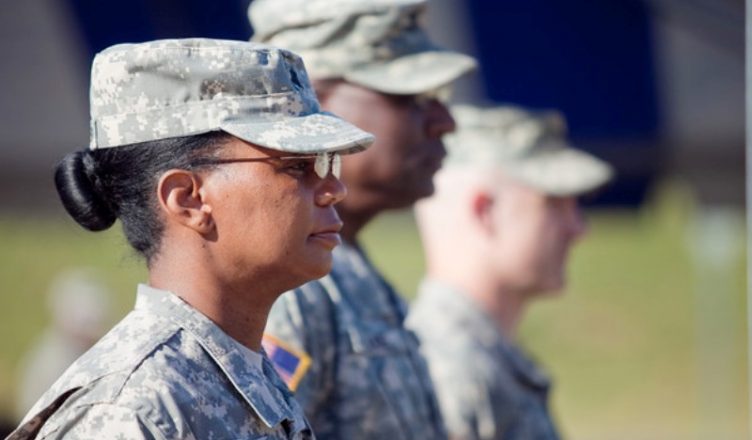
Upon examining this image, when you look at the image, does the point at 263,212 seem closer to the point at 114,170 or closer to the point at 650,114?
the point at 114,170

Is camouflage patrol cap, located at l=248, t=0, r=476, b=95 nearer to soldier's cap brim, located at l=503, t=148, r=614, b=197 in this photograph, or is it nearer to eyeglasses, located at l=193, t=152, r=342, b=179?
eyeglasses, located at l=193, t=152, r=342, b=179

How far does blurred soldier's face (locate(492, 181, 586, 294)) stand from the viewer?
4508 millimetres

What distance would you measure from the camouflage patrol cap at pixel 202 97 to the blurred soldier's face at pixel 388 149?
1.05 meters

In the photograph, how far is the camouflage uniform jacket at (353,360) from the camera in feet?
9.52

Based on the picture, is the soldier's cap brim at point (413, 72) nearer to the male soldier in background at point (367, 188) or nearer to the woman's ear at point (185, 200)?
the male soldier in background at point (367, 188)

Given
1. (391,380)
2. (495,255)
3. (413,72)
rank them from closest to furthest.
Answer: (391,380), (413,72), (495,255)

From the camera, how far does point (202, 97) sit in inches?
82.2

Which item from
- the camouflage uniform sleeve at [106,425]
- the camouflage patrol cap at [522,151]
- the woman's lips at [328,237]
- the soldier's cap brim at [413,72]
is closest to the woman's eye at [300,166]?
the woman's lips at [328,237]

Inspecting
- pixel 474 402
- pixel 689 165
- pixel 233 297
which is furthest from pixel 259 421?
pixel 689 165

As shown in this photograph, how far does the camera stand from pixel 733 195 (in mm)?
7664

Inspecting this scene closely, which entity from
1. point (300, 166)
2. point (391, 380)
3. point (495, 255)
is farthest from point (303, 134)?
point (495, 255)

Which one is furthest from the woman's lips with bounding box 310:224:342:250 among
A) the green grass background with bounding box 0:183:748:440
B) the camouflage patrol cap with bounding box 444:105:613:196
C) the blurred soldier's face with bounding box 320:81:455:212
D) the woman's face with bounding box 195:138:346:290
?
the green grass background with bounding box 0:183:748:440

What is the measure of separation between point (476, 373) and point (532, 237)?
1.77 feet

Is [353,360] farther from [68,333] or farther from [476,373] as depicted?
[68,333]
